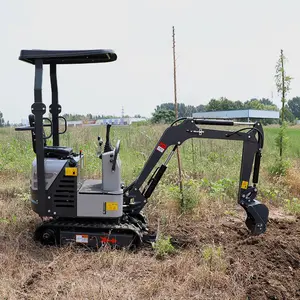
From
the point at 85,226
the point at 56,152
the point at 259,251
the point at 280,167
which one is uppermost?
the point at 56,152

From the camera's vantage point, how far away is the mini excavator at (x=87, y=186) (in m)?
4.43

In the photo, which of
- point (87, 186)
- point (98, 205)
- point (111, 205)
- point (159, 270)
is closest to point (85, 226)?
point (98, 205)

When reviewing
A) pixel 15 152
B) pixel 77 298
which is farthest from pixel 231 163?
pixel 77 298

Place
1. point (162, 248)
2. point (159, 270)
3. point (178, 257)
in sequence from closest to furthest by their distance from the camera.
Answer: point (159, 270) → point (178, 257) → point (162, 248)

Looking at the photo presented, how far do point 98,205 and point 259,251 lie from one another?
6.82ft

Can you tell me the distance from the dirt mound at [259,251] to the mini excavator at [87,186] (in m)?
0.35

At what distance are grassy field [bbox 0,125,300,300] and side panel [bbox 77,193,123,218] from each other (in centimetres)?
48

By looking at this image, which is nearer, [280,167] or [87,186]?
[87,186]

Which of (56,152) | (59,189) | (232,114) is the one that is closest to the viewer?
(59,189)

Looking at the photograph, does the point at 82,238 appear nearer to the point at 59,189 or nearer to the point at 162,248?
the point at 59,189

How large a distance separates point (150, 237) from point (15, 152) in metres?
6.47

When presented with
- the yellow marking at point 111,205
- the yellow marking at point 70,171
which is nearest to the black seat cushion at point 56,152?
the yellow marking at point 70,171

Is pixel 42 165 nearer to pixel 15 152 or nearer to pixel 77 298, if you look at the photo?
pixel 77 298

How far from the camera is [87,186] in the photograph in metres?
4.88
